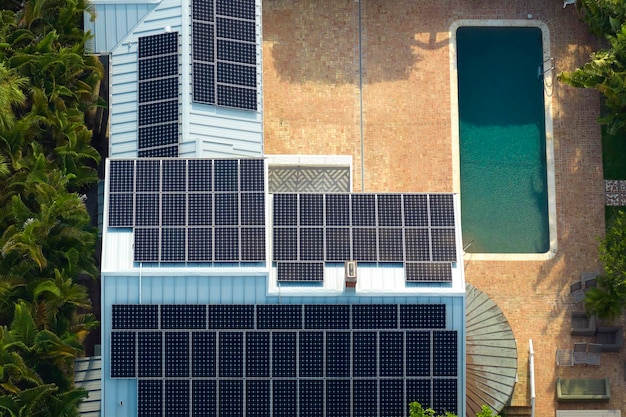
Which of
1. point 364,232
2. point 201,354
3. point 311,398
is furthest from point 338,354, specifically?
point 201,354

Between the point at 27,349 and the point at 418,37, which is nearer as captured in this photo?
the point at 27,349

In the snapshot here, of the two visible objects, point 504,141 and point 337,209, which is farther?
point 504,141

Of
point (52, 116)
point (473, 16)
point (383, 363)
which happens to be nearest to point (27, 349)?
point (52, 116)

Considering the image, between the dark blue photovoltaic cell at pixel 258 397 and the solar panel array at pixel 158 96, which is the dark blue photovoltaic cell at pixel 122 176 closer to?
the solar panel array at pixel 158 96

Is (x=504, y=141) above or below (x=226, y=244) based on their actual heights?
above

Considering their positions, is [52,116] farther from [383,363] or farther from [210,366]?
[383,363]

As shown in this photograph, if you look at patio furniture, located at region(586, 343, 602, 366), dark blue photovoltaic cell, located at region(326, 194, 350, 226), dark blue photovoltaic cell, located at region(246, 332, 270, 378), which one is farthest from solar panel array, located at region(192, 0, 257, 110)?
patio furniture, located at region(586, 343, 602, 366)

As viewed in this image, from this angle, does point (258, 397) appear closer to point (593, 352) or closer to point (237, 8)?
point (237, 8)
